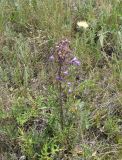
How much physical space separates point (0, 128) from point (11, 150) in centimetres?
17

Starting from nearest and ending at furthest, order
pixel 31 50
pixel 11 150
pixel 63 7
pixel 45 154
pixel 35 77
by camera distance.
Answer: pixel 45 154 < pixel 11 150 < pixel 35 77 < pixel 31 50 < pixel 63 7

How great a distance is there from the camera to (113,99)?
2943 millimetres

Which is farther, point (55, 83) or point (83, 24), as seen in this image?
point (83, 24)

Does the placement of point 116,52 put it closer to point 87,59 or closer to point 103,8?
point 87,59

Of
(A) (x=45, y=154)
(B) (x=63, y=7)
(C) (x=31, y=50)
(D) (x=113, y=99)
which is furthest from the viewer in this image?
(B) (x=63, y=7)

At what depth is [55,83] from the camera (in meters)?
3.04

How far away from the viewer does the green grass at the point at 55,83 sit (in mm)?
2637

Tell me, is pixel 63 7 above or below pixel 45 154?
above

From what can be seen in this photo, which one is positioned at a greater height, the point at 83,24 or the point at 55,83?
the point at 83,24

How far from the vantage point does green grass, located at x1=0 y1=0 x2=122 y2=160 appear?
8.65 ft

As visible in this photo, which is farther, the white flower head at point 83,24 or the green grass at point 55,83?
the white flower head at point 83,24

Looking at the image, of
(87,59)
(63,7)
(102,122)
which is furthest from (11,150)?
(63,7)

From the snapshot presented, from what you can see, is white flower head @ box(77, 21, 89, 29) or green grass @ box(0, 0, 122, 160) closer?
green grass @ box(0, 0, 122, 160)

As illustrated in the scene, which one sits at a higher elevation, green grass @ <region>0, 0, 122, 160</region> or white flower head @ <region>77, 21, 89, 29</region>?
white flower head @ <region>77, 21, 89, 29</region>
